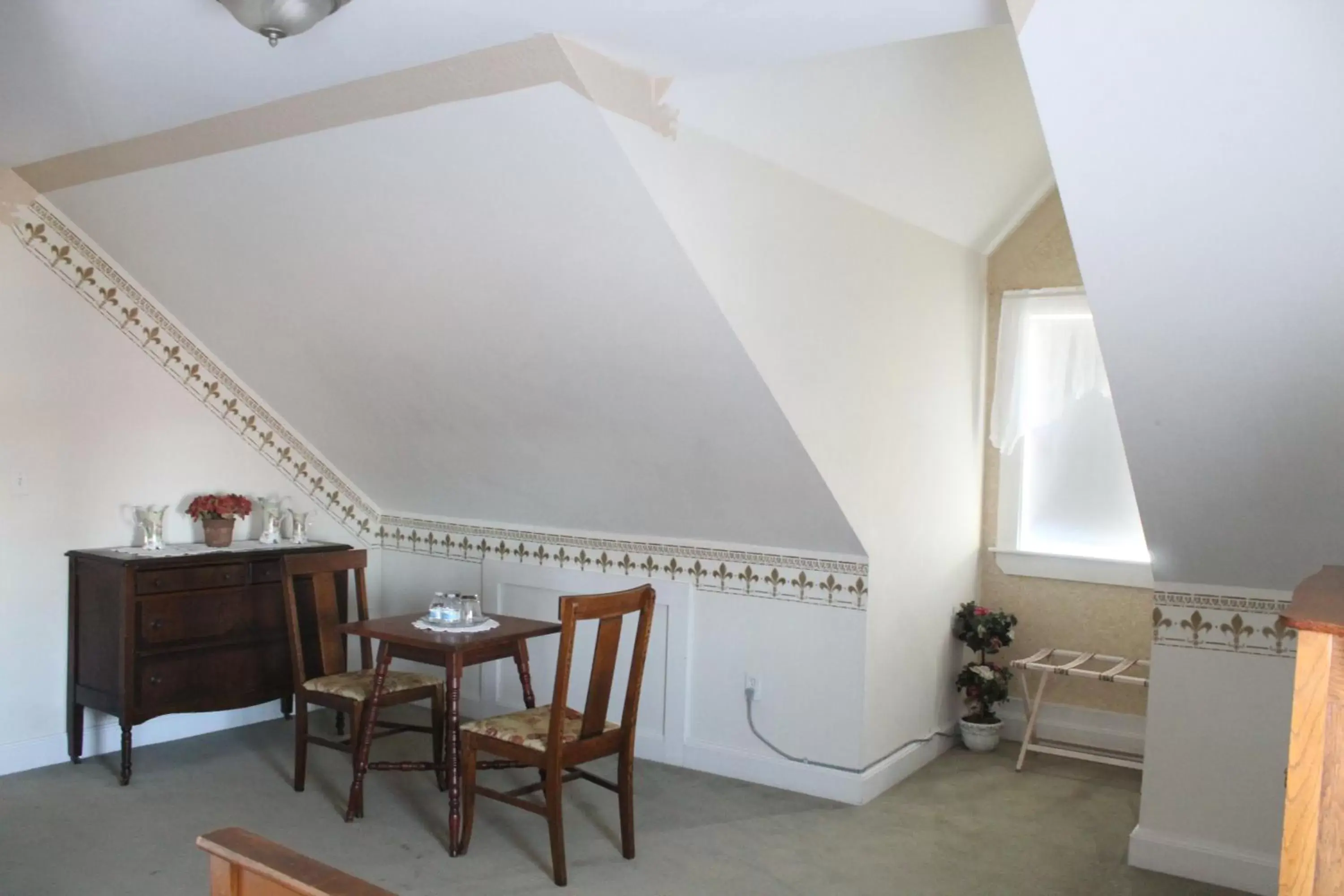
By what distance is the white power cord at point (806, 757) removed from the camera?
4.11 meters

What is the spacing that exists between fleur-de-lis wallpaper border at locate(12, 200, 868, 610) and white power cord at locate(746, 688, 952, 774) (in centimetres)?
42

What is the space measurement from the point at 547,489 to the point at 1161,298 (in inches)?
106

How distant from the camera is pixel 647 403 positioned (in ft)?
12.5

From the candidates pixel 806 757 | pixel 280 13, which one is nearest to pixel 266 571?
pixel 806 757

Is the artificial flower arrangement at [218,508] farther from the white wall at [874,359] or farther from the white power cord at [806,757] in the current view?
the white wall at [874,359]

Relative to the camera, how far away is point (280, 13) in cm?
226

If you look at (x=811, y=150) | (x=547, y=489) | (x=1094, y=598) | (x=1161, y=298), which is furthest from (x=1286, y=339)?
(x=547, y=489)

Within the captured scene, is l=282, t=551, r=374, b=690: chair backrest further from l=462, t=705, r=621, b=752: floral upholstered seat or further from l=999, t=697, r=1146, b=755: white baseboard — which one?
l=999, t=697, r=1146, b=755: white baseboard

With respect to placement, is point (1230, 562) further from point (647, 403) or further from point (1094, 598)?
point (647, 403)

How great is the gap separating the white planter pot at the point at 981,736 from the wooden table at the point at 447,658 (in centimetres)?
201

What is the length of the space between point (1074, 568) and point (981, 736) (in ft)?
2.79

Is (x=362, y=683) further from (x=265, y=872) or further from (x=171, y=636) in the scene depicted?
(x=265, y=872)

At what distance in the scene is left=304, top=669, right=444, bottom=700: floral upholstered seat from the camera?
152 inches

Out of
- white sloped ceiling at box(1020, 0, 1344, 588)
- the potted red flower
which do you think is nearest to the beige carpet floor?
the potted red flower
